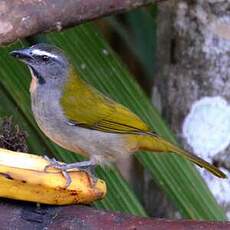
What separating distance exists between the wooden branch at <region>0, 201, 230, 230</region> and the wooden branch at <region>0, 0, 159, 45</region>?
660 mm

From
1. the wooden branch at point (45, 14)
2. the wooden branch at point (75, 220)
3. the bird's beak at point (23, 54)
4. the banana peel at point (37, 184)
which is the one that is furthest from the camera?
the bird's beak at point (23, 54)

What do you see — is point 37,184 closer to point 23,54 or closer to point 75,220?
point 75,220

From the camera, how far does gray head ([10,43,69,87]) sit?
347cm

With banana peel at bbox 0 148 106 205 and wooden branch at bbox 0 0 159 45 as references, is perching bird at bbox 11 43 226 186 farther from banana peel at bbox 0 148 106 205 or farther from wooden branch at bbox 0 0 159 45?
banana peel at bbox 0 148 106 205

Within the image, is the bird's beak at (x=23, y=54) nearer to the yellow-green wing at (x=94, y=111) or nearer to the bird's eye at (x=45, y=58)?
the bird's eye at (x=45, y=58)

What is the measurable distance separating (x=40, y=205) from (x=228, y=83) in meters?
1.68

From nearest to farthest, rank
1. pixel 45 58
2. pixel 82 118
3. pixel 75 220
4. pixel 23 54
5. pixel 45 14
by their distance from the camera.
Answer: pixel 75 220, pixel 45 14, pixel 23 54, pixel 45 58, pixel 82 118

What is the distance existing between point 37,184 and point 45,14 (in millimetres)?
717

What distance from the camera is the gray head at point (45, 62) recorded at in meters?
3.47

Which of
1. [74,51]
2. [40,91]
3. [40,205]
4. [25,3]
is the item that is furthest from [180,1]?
[40,205]

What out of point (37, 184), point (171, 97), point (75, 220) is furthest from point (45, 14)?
point (171, 97)

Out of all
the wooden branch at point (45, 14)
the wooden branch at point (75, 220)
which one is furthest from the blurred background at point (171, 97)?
the wooden branch at point (75, 220)

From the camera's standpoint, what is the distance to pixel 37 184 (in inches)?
107

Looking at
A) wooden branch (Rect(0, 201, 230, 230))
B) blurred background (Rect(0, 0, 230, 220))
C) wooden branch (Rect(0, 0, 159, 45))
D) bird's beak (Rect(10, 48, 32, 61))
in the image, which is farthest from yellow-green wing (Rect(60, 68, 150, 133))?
wooden branch (Rect(0, 201, 230, 230))
